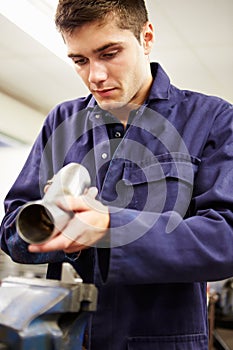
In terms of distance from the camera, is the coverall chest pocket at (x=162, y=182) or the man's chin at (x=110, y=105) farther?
the man's chin at (x=110, y=105)

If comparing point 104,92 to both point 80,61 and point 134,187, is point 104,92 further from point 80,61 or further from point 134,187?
point 134,187

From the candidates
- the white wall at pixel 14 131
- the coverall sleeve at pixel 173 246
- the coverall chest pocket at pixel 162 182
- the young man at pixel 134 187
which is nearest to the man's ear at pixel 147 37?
the young man at pixel 134 187

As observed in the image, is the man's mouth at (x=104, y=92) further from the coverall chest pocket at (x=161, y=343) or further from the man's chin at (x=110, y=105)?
the coverall chest pocket at (x=161, y=343)

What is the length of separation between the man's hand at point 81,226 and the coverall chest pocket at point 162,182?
0.74ft

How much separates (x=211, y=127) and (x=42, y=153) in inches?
15.8

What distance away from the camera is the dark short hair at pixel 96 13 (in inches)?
45.1

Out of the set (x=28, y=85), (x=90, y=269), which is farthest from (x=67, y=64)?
A: (x=90, y=269)

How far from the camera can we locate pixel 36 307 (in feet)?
2.39

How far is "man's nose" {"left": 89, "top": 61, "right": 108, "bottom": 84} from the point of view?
1.18 meters

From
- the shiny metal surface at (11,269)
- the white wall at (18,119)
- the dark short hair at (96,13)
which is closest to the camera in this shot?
the dark short hair at (96,13)

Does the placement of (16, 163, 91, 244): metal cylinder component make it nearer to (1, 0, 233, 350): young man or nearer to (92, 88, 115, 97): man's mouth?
(1, 0, 233, 350): young man

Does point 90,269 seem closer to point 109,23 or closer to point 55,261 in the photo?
point 55,261

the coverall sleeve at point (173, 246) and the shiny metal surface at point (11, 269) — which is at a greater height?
the coverall sleeve at point (173, 246)

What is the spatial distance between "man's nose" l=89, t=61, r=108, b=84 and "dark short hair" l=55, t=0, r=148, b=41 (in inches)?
3.6
